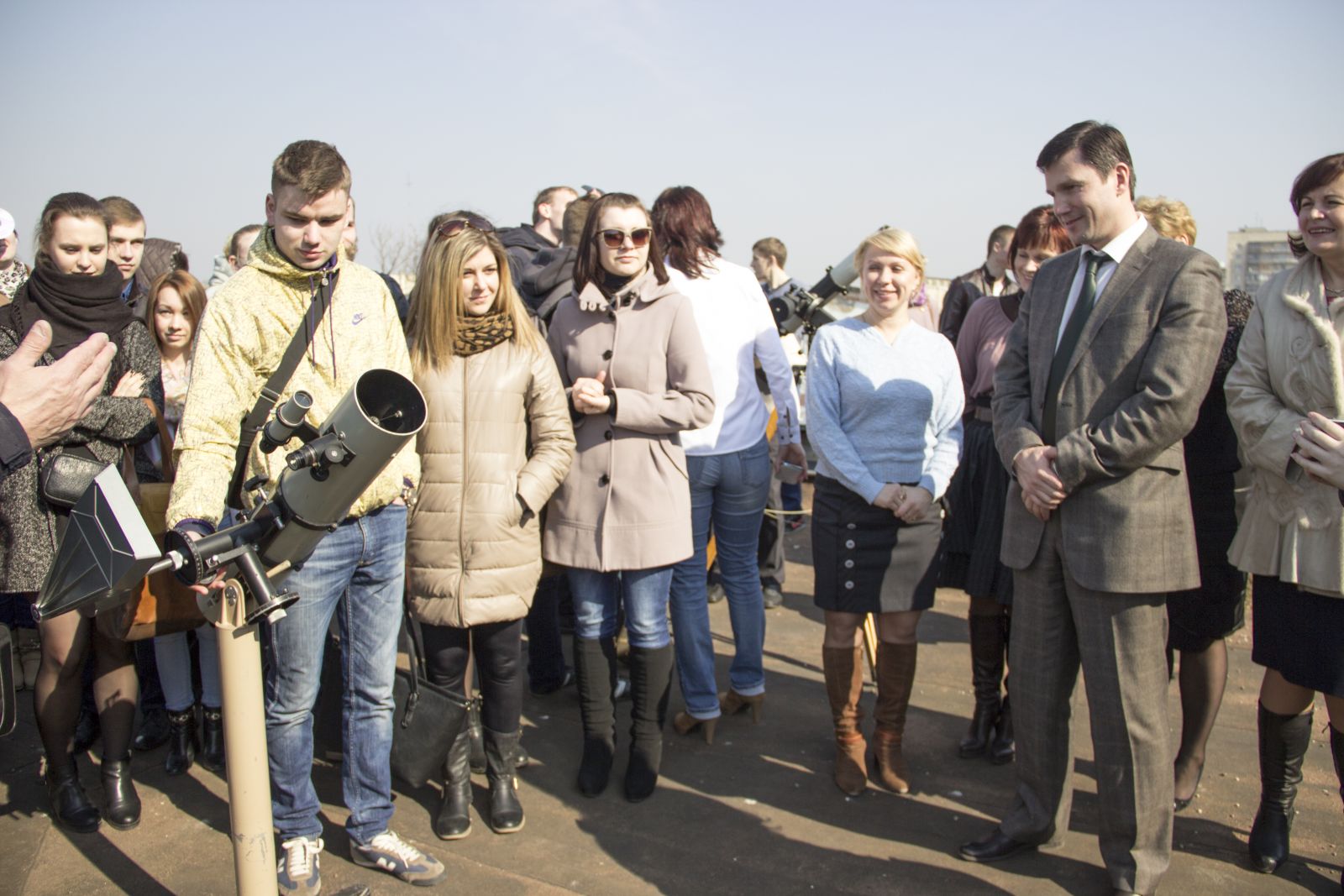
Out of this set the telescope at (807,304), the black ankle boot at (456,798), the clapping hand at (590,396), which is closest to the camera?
the black ankle boot at (456,798)

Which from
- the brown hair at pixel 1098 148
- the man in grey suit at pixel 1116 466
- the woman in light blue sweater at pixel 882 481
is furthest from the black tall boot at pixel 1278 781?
the brown hair at pixel 1098 148

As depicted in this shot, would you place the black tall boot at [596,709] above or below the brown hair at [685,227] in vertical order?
below

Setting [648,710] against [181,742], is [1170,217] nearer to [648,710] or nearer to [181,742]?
[648,710]

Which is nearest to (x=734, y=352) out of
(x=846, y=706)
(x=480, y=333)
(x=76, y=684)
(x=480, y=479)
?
(x=480, y=333)

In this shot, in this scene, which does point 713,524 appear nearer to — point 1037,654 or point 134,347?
point 1037,654

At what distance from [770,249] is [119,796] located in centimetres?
625

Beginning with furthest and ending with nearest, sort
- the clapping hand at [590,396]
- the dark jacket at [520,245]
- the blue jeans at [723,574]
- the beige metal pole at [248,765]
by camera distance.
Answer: the dark jacket at [520,245] → the blue jeans at [723,574] → the clapping hand at [590,396] → the beige metal pole at [248,765]

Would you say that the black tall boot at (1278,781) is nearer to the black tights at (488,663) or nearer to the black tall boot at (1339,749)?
the black tall boot at (1339,749)

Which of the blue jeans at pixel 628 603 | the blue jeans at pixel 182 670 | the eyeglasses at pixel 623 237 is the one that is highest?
the eyeglasses at pixel 623 237

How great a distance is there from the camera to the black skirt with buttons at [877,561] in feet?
12.0

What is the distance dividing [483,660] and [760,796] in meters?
1.11

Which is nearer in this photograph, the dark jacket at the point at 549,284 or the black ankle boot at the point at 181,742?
the black ankle boot at the point at 181,742

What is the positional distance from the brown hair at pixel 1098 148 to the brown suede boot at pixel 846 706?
1.85 metres

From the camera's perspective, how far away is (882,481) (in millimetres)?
3688
